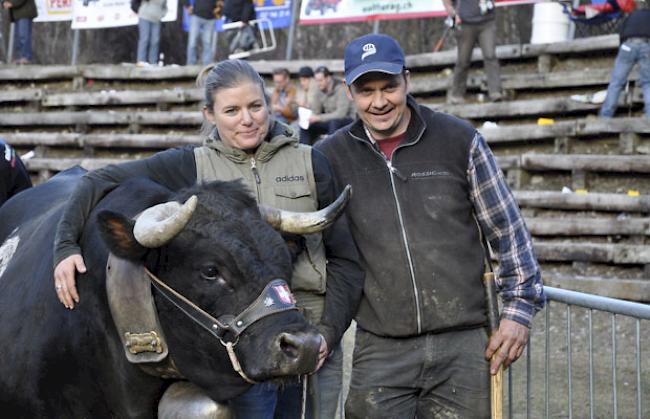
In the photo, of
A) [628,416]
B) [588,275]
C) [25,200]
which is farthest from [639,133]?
[25,200]

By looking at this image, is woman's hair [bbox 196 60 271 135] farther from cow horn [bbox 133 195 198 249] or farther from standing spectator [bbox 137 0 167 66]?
standing spectator [bbox 137 0 167 66]

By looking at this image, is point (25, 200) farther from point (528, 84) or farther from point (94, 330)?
point (528, 84)

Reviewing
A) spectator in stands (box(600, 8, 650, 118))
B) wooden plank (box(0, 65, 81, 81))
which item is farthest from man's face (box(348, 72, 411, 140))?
wooden plank (box(0, 65, 81, 81))

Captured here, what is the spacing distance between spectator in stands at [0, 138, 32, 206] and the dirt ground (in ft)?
8.21

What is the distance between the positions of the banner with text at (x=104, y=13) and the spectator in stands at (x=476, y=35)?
19.4ft

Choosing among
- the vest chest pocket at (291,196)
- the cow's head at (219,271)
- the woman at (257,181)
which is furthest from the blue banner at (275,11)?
the cow's head at (219,271)

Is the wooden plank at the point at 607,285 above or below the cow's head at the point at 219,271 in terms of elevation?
below

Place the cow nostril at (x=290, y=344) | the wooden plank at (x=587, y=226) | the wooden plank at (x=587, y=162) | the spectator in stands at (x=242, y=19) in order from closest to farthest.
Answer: the cow nostril at (x=290, y=344)
the wooden plank at (x=587, y=226)
the wooden plank at (x=587, y=162)
the spectator in stands at (x=242, y=19)

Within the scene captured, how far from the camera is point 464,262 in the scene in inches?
179

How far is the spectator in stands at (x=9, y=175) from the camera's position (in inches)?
270

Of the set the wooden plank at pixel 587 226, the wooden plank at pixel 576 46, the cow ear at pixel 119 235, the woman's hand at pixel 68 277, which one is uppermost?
the wooden plank at pixel 576 46

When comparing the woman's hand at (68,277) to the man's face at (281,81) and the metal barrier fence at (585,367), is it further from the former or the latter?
the man's face at (281,81)

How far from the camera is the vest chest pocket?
170 inches

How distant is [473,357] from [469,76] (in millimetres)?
9551
